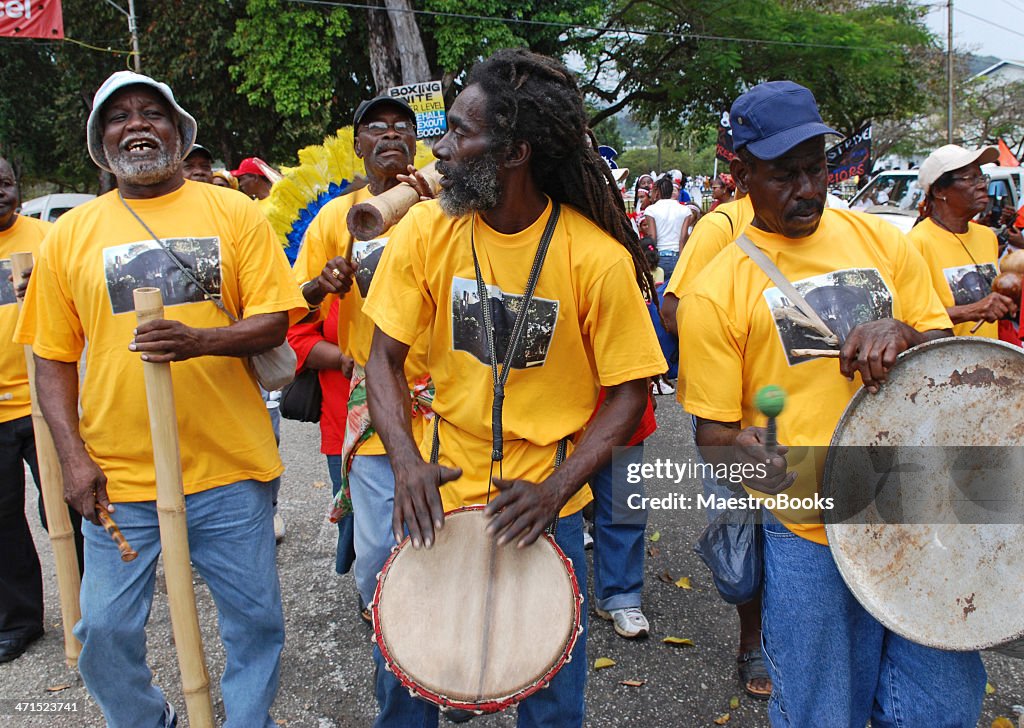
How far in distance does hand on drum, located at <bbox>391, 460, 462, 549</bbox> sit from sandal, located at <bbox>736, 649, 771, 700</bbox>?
75.4 inches

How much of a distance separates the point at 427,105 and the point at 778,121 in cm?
873

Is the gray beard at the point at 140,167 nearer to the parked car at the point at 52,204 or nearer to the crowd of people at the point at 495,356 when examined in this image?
the crowd of people at the point at 495,356

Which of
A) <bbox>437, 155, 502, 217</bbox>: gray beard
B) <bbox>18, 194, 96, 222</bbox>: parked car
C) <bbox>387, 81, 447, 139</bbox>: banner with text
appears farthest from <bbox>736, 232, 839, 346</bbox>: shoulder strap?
<bbox>18, 194, 96, 222</bbox>: parked car

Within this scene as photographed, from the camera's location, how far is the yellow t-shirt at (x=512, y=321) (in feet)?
7.48

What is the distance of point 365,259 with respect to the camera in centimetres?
355

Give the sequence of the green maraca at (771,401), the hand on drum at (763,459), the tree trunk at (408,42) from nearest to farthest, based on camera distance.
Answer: the green maraca at (771,401), the hand on drum at (763,459), the tree trunk at (408,42)

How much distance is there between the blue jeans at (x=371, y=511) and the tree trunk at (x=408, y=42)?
1252 cm

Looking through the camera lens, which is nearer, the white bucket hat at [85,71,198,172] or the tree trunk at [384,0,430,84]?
the white bucket hat at [85,71,198,172]

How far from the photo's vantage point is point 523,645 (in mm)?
2070

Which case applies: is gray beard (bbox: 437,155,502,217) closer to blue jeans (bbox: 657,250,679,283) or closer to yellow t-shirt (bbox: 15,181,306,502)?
yellow t-shirt (bbox: 15,181,306,502)

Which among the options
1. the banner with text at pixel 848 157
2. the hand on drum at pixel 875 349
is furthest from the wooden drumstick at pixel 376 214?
the banner with text at pixel 848 157

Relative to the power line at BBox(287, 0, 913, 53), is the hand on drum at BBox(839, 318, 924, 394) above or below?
below

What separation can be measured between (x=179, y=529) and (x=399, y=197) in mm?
1419

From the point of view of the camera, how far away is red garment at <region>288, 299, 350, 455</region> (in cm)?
388
